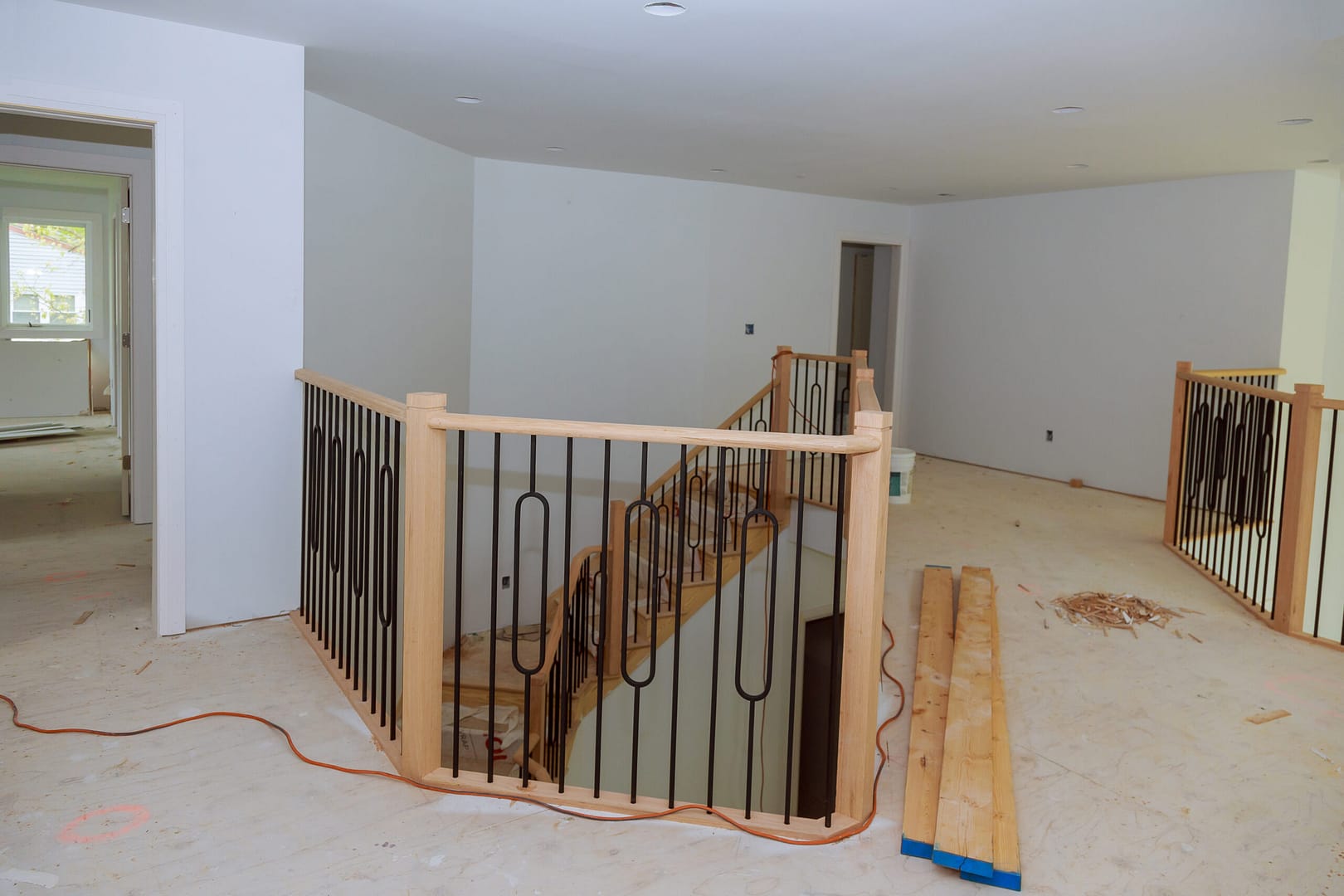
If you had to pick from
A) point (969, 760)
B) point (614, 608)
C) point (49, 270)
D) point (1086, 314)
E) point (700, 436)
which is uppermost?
point (49, 270)

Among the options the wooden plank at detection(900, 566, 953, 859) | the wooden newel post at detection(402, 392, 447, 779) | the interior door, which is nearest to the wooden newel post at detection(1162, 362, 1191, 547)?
the wooden plank at detection(900, 566, 953, 859)

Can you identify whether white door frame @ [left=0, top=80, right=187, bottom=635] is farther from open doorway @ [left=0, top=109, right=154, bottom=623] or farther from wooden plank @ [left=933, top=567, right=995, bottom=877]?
wooden plank @ [left=933, top=567, right=995, bottom=877]

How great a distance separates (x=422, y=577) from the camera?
258 centimetres

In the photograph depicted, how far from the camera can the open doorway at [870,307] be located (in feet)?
30.6

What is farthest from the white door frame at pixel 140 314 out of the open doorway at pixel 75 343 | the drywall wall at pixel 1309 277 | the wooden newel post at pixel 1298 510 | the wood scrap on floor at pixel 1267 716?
the drywall wall at pixel 1309 277

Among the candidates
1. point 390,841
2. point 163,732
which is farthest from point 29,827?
point 390,841

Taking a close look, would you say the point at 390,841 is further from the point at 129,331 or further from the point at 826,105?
the point at 129,331

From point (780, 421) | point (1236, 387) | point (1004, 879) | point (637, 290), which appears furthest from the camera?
point (637, 290)

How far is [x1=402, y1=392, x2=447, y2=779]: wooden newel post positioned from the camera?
256 centimetres

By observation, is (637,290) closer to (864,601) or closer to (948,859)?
(864,601)

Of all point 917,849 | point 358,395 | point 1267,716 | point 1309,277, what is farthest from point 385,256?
point 1309,277

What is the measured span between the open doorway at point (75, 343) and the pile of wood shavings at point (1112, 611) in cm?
405

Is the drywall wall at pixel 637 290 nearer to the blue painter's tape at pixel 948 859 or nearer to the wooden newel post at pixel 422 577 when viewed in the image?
the wooden newel post at pixel 422 577

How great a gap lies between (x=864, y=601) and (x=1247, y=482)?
3728mm
